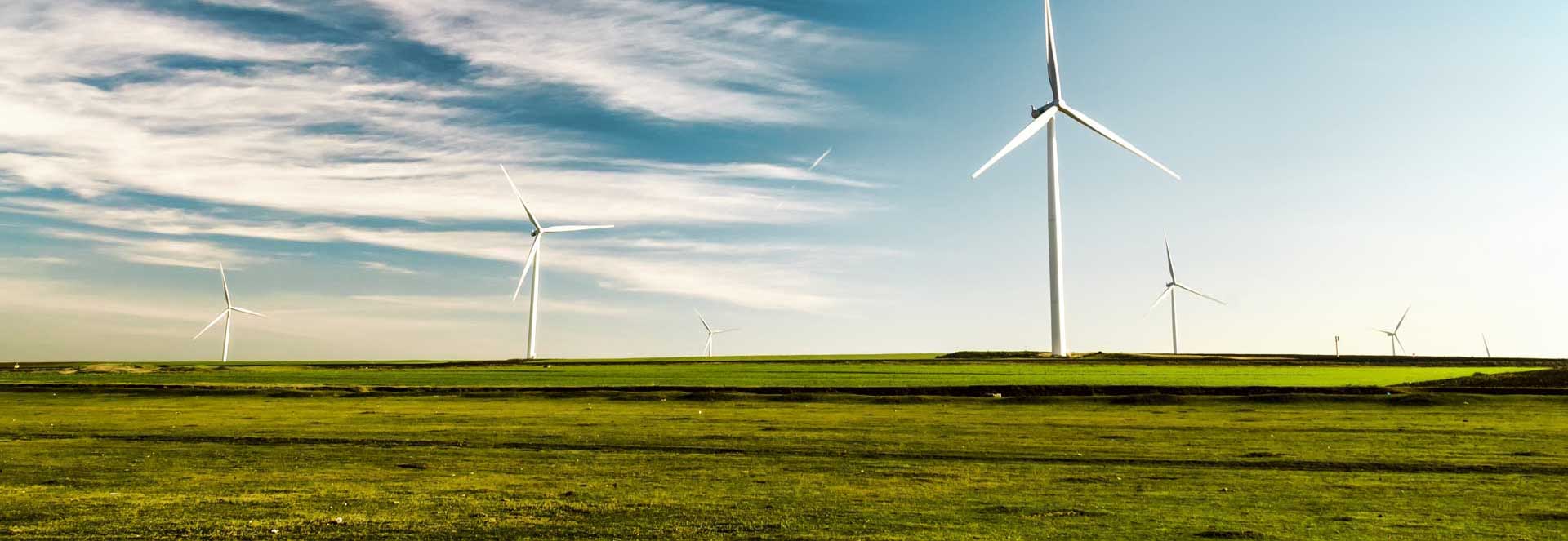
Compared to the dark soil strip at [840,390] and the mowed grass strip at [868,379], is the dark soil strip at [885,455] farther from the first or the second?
the mowed grass strip at [868,379]

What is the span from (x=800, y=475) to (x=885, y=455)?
12.6 ft

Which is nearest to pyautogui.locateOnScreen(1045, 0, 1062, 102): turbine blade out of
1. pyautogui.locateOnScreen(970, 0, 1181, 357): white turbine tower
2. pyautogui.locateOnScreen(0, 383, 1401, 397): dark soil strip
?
pyautogui.locateOnScreen(970, 0, 1181, 357): white turbine tower

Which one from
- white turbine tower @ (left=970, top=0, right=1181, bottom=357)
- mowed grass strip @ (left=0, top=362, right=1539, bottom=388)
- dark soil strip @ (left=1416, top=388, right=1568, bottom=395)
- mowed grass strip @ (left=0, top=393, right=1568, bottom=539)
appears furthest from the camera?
white turbine tower @ (left=970, top=0, right=1181, bottom=357)

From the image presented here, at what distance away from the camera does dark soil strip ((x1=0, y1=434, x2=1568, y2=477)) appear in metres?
19.2

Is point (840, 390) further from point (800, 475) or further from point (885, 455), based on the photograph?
point (800, 475)

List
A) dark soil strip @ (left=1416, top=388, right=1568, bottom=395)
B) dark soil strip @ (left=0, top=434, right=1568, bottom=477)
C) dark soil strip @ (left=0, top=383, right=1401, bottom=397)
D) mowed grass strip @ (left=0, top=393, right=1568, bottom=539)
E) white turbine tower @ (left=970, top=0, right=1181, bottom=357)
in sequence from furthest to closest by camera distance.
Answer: white turbine tower @ (left=970, top=0, right=1181, bottom=357)
dark soil strip @ (left=0, top=383, right=1401, bottom=397)
dark soil strip @ (left=1416, top=388, right=1568, bottom=395)
dark soil strip @ (left=0, top=434, right=1568, bottom=477)
mowed grass strip @ (left=0, top=393, right=1568, bottom=539)

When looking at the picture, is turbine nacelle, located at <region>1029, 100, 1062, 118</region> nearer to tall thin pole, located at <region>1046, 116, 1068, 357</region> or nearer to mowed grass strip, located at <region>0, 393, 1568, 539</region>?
tall thin pole, located at <region>1046, 116, 1068, 357</region>

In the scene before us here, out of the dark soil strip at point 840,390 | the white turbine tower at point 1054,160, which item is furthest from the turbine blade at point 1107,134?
the dark soil strip at point 840,390

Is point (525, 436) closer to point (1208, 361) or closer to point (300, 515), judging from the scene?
point (300, 515)

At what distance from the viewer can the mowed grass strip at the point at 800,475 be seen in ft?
43.2

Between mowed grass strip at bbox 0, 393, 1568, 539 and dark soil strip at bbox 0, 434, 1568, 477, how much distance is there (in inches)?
5.0

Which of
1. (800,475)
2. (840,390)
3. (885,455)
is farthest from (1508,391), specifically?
(800,475)

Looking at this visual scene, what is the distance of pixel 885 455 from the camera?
21.8m

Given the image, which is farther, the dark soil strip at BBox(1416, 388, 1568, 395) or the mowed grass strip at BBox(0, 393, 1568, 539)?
the dark soil strip at BBox(1416, 388, 1568, 395)
